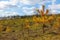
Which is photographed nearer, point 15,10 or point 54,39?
point 54,39

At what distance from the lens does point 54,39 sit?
2.74m

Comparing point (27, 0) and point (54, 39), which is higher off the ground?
point (27, 0)

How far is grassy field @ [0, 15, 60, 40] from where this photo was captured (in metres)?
2.82

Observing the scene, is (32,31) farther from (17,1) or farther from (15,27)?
(17,1)

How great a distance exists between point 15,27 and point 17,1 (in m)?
0.46

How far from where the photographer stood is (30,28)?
290 centimetres

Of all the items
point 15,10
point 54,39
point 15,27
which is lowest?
point 54,39

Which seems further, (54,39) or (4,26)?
(4,26)

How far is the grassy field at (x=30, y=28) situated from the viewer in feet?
9.25

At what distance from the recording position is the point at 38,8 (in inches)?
113

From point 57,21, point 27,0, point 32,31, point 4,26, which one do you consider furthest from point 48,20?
point 4,26

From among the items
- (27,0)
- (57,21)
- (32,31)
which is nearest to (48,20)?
(57,21)

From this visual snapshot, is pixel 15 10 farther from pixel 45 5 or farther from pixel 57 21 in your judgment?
pixel 57 21

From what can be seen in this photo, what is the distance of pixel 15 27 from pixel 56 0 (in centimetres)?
85
